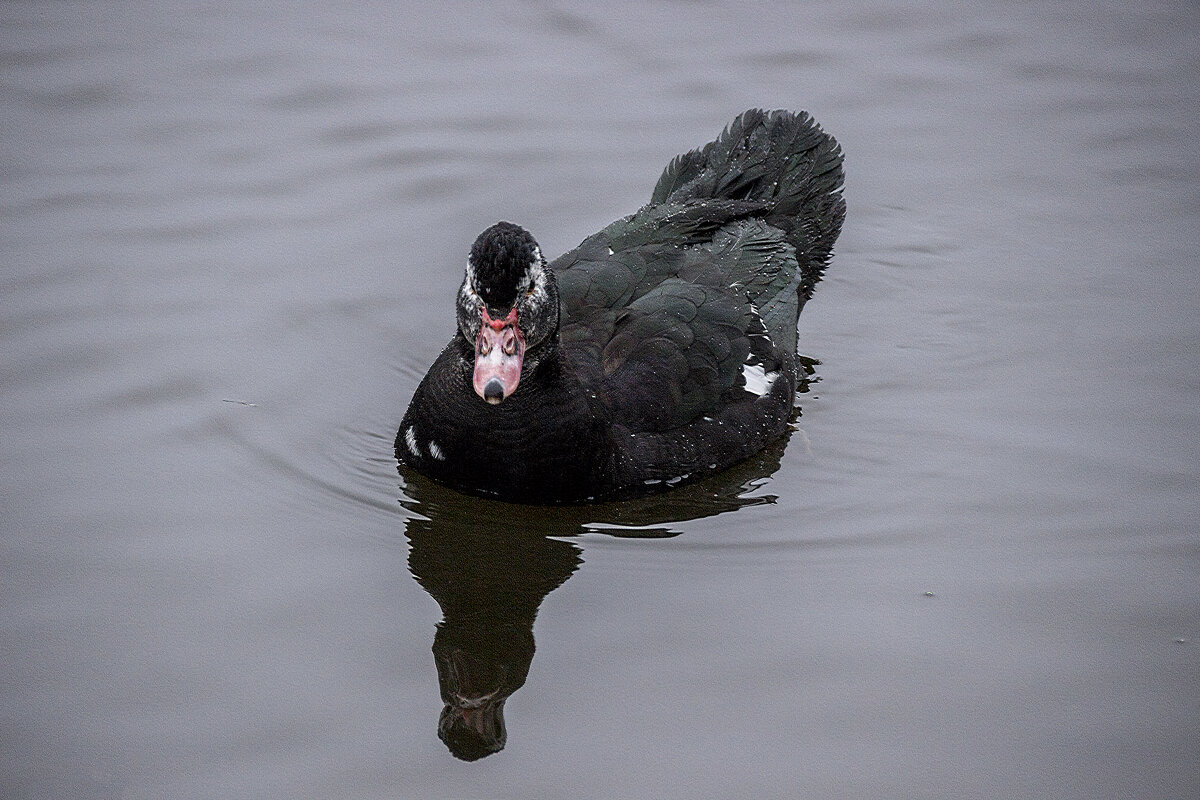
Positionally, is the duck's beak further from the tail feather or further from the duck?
the tail feather

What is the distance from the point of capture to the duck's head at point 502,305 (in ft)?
18.6

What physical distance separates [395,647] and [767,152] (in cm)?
405

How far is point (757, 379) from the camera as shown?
6777 mm

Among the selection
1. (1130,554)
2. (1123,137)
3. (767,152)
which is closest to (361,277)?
(767,152)

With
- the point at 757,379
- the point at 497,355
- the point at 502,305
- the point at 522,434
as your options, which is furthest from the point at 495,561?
the point at 757,379

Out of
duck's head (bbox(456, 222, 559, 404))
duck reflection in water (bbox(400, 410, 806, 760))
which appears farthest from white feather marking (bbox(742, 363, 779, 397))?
duck's head (bbox(456, 222, 559, 404))

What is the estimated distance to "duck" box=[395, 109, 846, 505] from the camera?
19.1 feet

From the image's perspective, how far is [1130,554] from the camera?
594 cm

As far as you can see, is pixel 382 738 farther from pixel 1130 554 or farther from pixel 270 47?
pixel 270 47

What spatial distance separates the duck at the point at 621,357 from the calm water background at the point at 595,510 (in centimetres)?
20

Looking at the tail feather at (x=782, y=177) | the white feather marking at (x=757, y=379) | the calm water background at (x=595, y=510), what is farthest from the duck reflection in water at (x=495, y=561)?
the tail feather at (x=782, y=177)

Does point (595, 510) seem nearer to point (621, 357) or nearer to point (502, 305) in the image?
point (621, 357)

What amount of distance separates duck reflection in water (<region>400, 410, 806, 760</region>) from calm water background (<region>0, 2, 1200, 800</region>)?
1.3 inches

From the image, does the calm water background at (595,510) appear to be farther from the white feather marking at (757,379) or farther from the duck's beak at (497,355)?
the duck's beak at (497,355)
